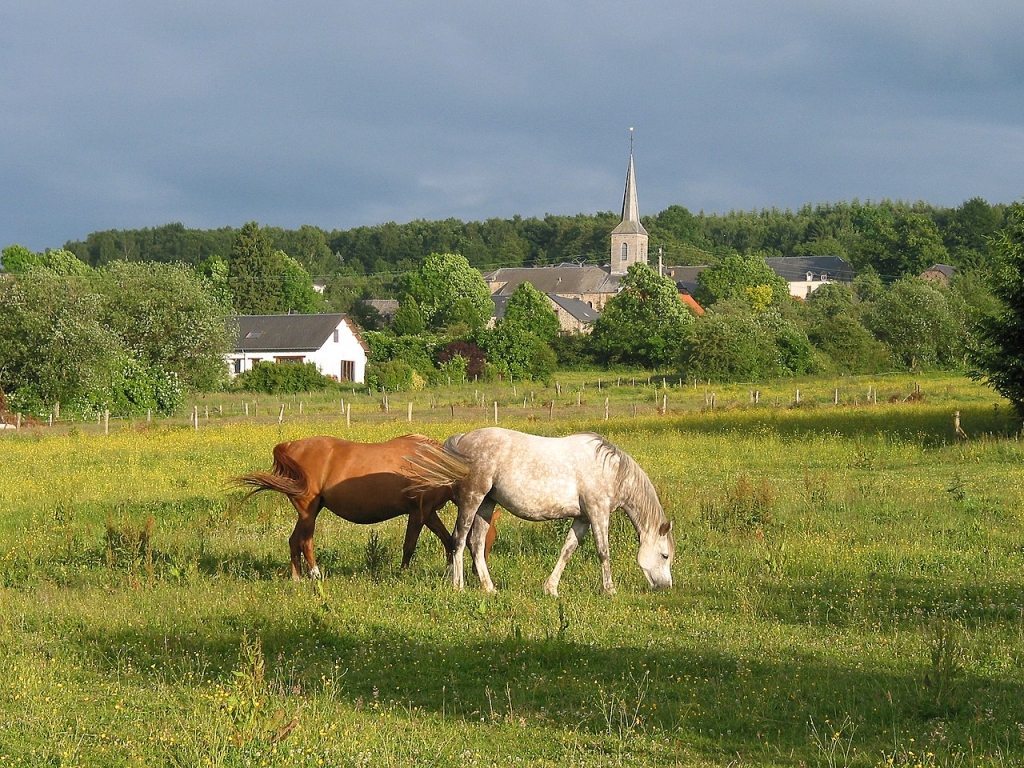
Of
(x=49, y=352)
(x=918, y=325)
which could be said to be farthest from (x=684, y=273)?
(x=49, y=352)

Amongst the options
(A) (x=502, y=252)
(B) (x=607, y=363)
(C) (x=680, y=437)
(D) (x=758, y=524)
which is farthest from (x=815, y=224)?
(D) (x=758, y=524)

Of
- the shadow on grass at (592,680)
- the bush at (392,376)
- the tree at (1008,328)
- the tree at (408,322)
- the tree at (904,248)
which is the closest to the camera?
the shadow on grass at (592,680)

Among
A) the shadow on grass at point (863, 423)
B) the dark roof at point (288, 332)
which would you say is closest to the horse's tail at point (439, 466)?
the shadow on grass at point (863, 423)

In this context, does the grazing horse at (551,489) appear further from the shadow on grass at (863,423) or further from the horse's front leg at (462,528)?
the shadow on grass at (863,423)

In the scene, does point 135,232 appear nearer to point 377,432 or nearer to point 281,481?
point 377,432

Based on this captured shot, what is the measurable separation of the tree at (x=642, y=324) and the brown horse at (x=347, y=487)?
68.1 m

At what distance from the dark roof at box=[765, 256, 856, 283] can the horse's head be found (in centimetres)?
14464

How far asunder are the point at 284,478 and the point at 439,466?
6.72ft

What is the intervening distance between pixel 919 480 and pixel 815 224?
181 meters

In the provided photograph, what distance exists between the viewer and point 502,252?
611 ft

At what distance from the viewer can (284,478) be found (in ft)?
37.7

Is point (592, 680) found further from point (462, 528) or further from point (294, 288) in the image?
point (294, 288)

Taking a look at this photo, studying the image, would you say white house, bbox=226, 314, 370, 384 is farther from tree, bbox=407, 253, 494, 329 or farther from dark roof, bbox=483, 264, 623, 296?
dark roof, bbox=483, 264, 623, 296

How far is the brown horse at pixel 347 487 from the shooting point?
11.4 meters
